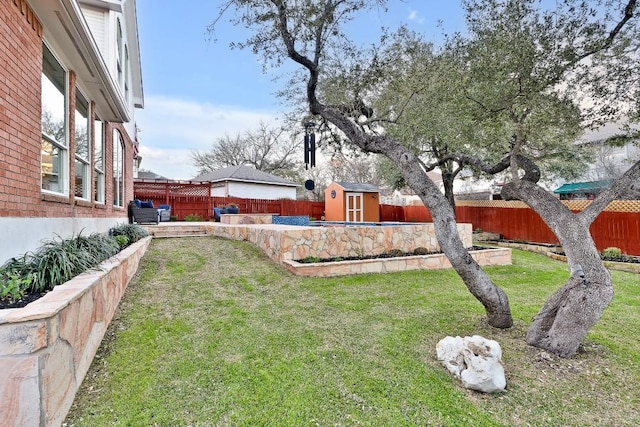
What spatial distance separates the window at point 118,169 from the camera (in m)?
9.10

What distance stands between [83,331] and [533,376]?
409 cm

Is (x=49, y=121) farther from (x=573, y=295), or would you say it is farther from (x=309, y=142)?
(x=573, y=295)

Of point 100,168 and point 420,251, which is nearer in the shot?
point 100,168

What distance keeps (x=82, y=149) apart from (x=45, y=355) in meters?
4.91

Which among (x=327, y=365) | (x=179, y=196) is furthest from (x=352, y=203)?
(x=327, y=365)

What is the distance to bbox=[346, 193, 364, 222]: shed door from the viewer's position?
67.9 feet

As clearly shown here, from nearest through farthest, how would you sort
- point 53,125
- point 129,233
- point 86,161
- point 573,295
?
point 573,295
point 53,125
point 86,161
point 129,233

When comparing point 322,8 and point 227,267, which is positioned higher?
point 322,8

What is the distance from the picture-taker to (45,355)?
7.09 ft

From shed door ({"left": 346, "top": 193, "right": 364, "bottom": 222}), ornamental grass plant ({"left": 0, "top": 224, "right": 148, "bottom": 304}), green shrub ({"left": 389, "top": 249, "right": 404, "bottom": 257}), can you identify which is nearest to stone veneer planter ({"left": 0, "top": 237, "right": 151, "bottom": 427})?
ornamental grass plant ({"left": 0, "top": 224, "right": 148, "bottom": 304})

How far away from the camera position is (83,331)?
2.86 metres

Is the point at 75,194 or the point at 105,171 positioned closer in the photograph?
the point at 75,194

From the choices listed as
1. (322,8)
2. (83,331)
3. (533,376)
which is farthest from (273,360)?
(322,8)

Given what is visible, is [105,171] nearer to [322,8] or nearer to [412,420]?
[322,8]
